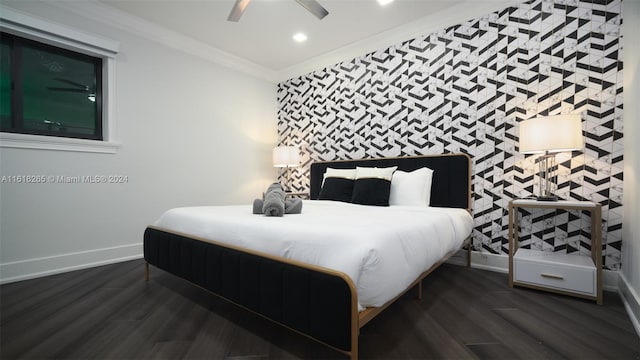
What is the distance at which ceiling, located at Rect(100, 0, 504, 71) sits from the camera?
282 centimetres

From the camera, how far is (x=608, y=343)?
4.65 feet

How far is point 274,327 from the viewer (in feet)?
5.18

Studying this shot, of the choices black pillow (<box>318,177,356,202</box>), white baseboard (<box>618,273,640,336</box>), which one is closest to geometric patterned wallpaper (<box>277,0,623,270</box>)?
white baseboard (<box>618,273,640,336</box>)

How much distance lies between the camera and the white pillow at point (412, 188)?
2.80 m

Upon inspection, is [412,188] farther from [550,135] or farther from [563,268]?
[563,268]

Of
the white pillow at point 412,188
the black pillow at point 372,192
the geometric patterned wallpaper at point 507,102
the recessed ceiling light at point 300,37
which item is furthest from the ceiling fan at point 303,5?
the white pillow at point 412,188

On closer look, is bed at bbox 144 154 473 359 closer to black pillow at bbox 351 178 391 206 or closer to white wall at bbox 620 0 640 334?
black pillow at bbox 351 178 391 206

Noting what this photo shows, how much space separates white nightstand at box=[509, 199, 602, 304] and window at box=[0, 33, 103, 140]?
4133 mm

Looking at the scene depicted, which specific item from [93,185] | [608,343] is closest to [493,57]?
[608,343]

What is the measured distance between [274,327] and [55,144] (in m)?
2.71

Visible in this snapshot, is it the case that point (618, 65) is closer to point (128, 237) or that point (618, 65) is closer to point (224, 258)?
point (224, 258)

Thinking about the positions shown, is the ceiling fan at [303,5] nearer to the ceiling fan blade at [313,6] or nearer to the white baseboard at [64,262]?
the ceiling fan blade at [313,6]

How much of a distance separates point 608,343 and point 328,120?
135 inches

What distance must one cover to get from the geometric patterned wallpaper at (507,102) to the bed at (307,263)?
982 millimetres
